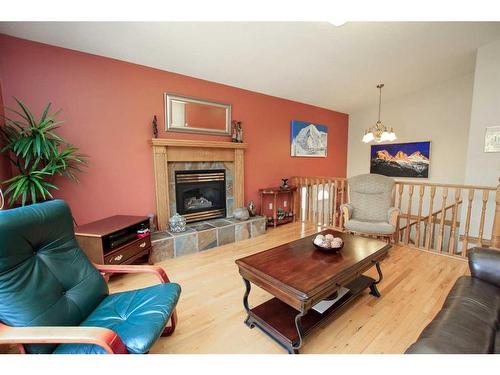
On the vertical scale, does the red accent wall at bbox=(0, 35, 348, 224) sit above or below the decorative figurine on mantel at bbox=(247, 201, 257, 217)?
above

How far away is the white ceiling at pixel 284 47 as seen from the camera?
228 cm

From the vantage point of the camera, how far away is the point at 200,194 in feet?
12.0

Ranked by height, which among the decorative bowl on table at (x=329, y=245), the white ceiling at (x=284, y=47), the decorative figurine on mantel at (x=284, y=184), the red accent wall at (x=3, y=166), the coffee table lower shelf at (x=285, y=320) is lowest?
the coffee table lower shelf at (x=285, y=320)

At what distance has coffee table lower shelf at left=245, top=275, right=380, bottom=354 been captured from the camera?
1.43 m

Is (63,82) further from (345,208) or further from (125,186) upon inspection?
(345,208)

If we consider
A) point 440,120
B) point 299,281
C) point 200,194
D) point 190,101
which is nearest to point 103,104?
point 190,101

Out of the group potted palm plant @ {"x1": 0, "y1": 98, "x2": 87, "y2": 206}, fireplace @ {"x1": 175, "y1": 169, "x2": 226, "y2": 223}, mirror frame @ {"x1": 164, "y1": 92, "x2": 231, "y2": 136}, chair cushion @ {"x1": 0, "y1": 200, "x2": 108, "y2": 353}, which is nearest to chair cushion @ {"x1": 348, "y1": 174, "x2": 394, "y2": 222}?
fireplace @ {"x1": 175, "y1": 169, "x2": 226, "y2": 223}

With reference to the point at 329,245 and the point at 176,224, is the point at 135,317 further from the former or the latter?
the point at 176,224

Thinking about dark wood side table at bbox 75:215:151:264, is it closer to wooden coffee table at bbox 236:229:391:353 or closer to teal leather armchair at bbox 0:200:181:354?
teal leather armchair at bbox 0:200:181:354

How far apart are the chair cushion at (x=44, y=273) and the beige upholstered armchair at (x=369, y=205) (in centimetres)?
289

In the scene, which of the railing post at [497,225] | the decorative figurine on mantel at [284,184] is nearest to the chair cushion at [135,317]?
the decorative figurine on mantel at [284,184]

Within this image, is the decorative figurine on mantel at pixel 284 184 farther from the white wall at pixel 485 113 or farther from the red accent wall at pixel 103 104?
the white wall at pixel 485 113

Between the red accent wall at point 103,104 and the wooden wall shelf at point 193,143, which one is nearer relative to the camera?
the red accent wall at point 103,104
